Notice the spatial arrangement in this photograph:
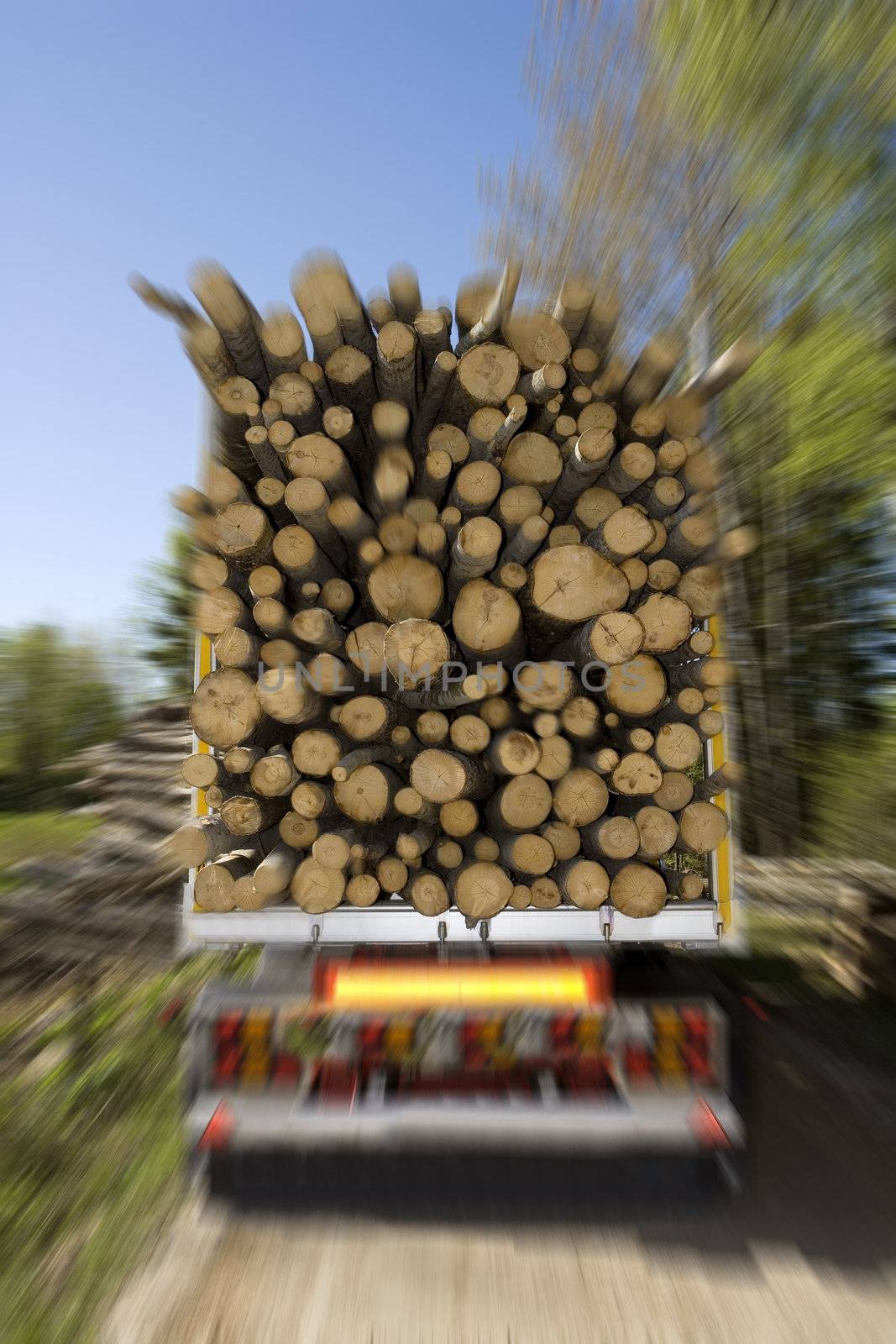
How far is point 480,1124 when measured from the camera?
1.91 metres

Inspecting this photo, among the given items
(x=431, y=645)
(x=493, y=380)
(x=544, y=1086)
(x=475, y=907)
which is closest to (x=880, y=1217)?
(x=544, y=1086)

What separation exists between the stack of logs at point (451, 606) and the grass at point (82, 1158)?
1059 mm

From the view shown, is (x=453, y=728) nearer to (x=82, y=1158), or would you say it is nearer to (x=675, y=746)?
(x=675, y=746)

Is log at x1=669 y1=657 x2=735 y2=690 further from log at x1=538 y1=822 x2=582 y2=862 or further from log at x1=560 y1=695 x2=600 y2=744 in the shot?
log at x1=538 y1=822 x2=582 y2=862

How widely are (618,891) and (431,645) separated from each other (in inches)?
37.6

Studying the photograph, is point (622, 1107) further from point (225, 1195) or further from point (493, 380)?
point (493, 380)

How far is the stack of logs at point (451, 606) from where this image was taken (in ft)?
6.92

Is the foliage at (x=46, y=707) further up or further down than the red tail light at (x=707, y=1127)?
further up

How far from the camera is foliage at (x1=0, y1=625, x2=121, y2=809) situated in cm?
1134

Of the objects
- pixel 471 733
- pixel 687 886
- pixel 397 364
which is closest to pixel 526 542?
pixel 471 733

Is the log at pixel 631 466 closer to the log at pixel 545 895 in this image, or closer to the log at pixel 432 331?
the log at pixel 432 331

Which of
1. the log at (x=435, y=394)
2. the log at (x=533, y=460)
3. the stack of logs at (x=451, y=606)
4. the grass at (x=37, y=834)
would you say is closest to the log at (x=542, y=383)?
the stack of logs at (x=451, y=606)

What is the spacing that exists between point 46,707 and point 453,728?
12.6m

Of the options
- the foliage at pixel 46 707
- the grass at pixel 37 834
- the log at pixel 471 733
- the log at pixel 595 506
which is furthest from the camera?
the foliage at pixel 46 707
